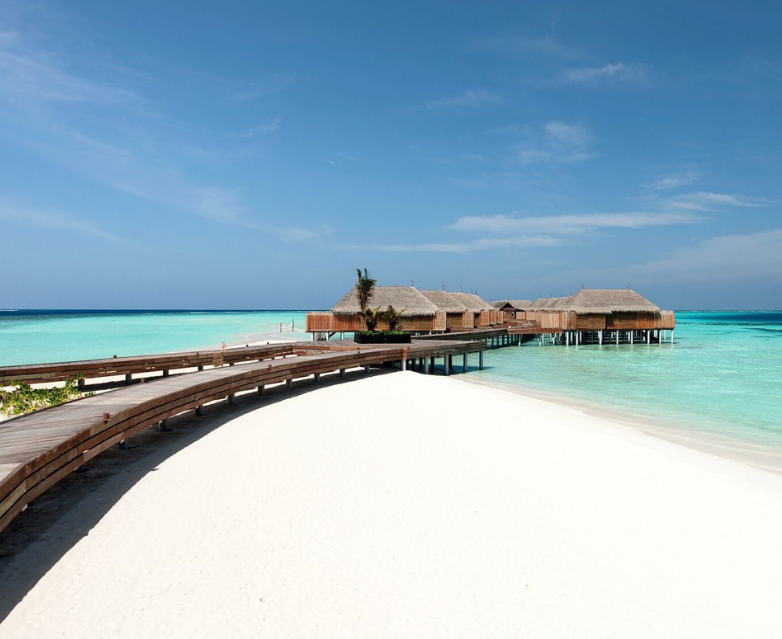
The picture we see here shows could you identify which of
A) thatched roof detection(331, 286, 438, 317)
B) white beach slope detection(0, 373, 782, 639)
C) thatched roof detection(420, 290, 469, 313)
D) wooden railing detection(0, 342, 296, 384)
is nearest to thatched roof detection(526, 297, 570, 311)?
thatched roof detection(420, 290, 469, 313)

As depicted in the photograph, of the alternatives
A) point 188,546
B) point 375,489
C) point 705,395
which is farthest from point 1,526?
point 705,395

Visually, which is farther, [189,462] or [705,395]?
[705,395]

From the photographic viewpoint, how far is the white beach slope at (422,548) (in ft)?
12.4

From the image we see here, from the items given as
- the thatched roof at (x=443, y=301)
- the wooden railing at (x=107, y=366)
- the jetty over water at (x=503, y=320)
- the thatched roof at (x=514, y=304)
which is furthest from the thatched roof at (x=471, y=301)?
the wooden railing at (x=107, y=366)

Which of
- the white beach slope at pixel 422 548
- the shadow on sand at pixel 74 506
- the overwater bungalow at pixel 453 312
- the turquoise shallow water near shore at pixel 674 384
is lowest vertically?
the turquoise shallow water near shore at pixel 674 384

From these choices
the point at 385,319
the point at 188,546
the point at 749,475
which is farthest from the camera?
the point at 385,319

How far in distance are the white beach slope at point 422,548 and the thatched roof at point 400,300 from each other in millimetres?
28411

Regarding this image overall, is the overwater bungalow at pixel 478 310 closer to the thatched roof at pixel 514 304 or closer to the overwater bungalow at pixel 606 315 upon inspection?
the overwater bungalow at pixel 606 315

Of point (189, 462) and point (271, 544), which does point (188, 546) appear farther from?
point (189, 462)

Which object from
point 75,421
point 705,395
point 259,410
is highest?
point 75,421

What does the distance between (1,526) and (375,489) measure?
378 cm

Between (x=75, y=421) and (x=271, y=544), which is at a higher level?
(x=75, y=421)

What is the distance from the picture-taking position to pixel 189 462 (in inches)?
291

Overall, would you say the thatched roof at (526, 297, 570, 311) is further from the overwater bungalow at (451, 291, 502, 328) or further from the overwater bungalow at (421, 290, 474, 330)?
the overwater bungalow at (421, 290, 474, 330)
